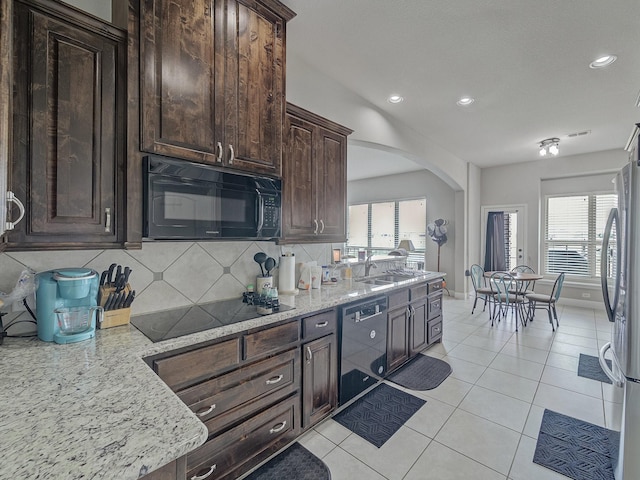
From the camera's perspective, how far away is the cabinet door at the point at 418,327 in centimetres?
314

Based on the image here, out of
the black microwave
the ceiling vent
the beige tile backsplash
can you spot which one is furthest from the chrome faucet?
the ceiling vent

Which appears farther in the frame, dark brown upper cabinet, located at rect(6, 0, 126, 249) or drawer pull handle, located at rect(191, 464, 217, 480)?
drawer pull handle, located at rect(191, 464, 217, 480)

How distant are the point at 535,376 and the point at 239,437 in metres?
2.97

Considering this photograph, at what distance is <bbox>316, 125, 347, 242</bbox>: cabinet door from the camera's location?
8.53ft

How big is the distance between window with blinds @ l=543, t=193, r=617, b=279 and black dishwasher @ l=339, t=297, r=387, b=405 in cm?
551

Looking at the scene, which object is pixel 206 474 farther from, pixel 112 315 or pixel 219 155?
pixel 219 155

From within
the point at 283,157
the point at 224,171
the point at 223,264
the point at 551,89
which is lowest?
the point at 223,264

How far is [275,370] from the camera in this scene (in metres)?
1.77

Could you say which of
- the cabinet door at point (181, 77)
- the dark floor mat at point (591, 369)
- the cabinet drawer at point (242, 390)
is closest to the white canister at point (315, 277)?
the cabinet drawer at point (242, 390)

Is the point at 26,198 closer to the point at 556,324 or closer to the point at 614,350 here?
the point at 614,350

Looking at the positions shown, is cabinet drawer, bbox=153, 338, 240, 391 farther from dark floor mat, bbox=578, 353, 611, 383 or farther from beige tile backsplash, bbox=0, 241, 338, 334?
dark floor mat, bbox=578, 353, 611, 383

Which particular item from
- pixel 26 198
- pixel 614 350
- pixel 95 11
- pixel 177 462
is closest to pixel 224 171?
pixel 26 198

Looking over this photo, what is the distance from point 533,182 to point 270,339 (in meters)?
6.71

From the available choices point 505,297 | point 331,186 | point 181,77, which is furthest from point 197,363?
point 505,297
